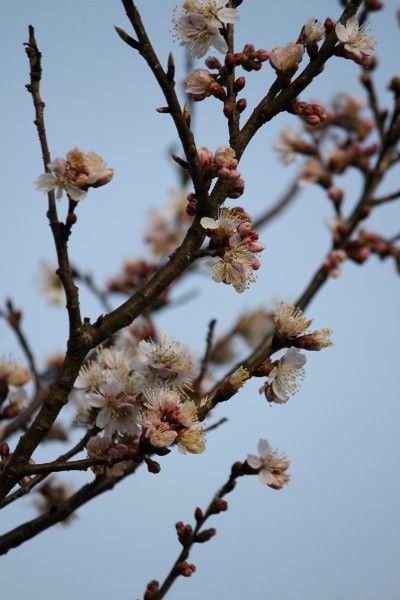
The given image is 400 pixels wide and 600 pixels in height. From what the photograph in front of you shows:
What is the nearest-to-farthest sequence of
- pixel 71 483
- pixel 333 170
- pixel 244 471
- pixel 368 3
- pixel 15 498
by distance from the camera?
pixel 15 498
pixel 244 471
pixel 368 3
pixel 71 483
pixel 333 170

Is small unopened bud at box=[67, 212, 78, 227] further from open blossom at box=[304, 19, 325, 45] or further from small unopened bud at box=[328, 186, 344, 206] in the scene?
small unopened bud at box=[328, 186, 344, 206]

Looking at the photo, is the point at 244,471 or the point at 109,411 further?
the point at 244,471

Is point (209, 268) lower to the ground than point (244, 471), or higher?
higher

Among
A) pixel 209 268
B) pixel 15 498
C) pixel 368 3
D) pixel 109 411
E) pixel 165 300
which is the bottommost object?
pixel 15 498

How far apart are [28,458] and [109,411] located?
1.26 feet

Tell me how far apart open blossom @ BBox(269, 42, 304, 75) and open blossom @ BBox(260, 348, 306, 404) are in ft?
2.81

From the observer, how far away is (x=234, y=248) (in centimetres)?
203

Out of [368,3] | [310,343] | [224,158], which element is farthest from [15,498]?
[368,3]

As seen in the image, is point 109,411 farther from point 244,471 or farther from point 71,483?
point 71,483

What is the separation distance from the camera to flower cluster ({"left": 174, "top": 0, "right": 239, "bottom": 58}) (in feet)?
7.25

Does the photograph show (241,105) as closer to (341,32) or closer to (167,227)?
(341,32)

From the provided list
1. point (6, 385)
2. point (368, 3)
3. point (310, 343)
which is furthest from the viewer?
point (6, 385)

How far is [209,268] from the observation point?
2.13m

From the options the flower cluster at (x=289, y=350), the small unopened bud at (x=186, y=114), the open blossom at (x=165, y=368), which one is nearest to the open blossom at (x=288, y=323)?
the flower cluster at (x=289, y=350)
